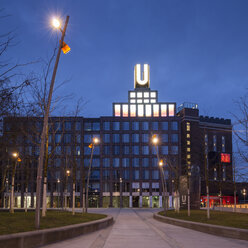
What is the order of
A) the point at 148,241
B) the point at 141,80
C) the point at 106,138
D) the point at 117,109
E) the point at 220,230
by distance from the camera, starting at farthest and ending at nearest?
the point at 141,80, the point at 117,109, the point at 106,138, the point at 220,230, the point at 148,241

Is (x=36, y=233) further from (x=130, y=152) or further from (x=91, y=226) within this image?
(x=130, y=152)

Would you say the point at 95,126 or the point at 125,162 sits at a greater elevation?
the point at 95,126

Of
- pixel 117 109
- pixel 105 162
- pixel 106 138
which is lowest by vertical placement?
pixel 105 162

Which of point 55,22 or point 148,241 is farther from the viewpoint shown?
point 148,241

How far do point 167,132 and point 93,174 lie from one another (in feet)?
77.9

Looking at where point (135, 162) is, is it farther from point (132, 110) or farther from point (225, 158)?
point (225, 158)

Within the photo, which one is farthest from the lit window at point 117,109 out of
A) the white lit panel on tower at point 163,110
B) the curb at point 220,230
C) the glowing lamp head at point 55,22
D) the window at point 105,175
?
the glowing lamp head at point 55,22

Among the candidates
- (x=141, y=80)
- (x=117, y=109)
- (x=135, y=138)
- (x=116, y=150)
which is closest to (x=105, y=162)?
(x=116, y=150)

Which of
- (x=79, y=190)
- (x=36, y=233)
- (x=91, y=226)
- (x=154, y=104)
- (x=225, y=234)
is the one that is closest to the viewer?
(x=36, y=233)

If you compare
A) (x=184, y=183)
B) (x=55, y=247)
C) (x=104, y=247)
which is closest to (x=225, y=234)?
(x=104, y=247)

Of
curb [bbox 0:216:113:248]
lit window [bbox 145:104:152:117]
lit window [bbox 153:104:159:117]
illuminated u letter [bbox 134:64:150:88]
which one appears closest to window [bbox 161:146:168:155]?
lit window [bbox 153:104:159:117]

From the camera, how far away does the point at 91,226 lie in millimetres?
18328

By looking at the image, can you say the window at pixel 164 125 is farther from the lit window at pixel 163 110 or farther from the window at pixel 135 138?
the window at pixel 135 138

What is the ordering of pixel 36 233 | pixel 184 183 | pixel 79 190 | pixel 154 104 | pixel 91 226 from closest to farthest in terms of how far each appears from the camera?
pixel 36 233 < pixel 91 226 < pixel 184 183 < pixel 79 190 < pixel 154 104
